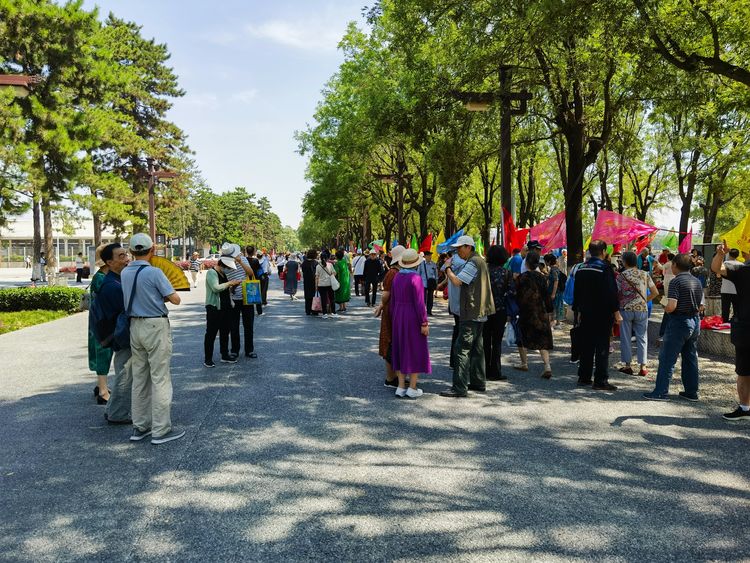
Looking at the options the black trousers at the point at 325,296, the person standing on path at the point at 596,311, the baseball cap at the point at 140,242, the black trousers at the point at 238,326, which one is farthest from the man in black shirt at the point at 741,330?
the black trousers at the point at 325,296

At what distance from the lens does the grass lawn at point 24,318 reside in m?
13.7

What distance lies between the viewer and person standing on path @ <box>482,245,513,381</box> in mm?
7672

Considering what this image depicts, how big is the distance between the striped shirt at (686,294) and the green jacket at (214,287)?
19.1 feet

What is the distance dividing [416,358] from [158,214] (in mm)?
47075

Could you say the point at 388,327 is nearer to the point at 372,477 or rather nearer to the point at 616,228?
the point at 372,477

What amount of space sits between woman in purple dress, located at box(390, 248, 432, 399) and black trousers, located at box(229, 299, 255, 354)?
3124mm

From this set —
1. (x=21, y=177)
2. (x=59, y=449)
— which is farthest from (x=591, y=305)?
(x=21, y=177)

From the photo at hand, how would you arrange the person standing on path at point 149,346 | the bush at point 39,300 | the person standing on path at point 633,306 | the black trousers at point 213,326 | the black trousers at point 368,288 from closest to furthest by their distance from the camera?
the person standing on path at point 149,346 < the person standing on path at point 633,306 < the black trousers at point 213,326 < the bush at point 39,300 < the black trousers at point 368,288

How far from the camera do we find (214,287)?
27.6ft

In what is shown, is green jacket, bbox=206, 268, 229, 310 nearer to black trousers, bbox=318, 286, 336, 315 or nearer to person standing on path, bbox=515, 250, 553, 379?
person standing on path, bbox=515, 250, 553, 379

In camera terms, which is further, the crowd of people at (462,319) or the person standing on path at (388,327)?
the person standing on path at (388,327)

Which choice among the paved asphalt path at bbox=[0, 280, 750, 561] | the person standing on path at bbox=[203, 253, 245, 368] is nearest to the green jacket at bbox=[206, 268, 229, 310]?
the person standing on path at bbox=[203, 253, 245, 368]

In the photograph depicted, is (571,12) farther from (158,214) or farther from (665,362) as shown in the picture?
(158,214)

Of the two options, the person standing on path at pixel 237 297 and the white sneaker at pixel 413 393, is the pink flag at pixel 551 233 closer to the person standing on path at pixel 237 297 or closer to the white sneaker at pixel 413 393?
the person standing on path at pixel 237 297
